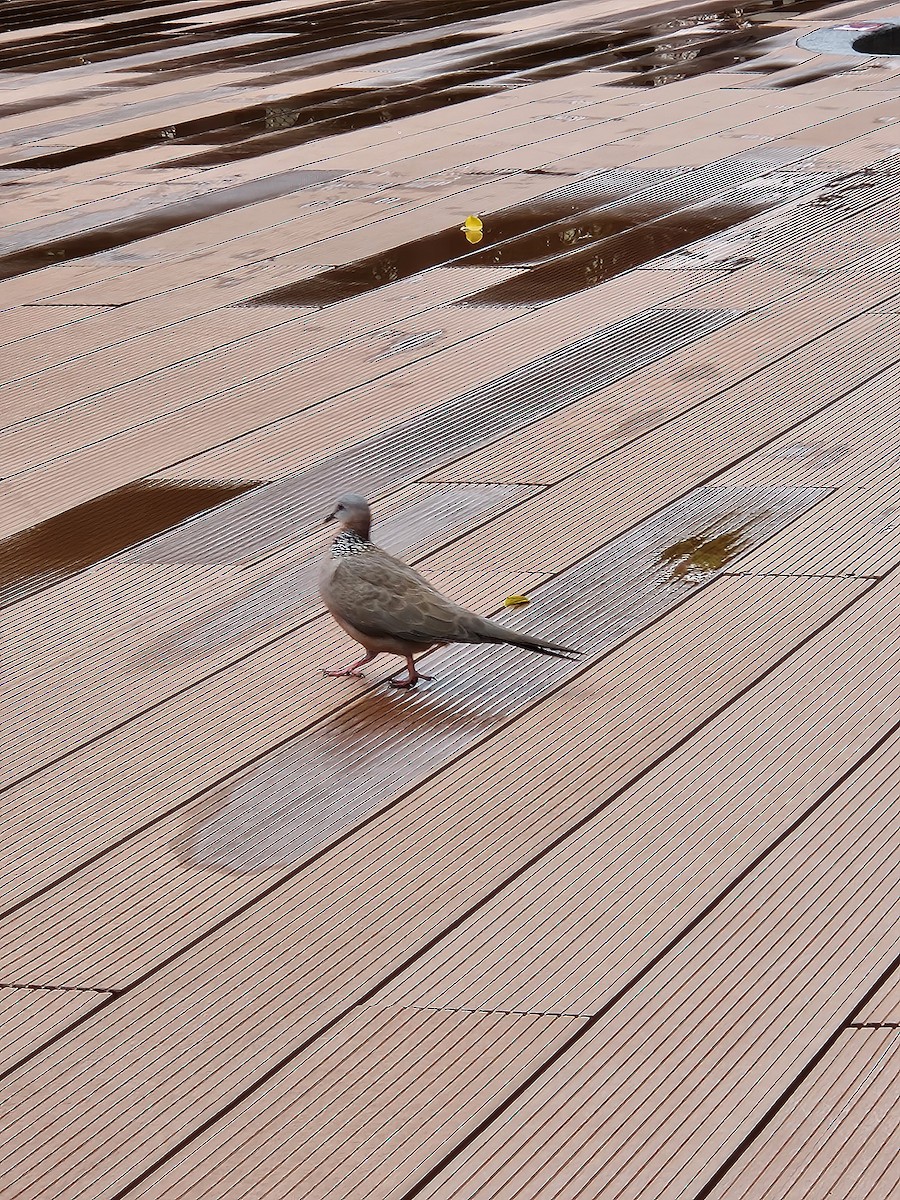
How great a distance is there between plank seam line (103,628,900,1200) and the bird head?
25.6 inches

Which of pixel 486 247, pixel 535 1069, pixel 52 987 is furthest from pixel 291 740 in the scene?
pixel 486 247

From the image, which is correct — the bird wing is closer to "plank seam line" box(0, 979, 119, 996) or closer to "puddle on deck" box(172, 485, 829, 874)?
"puddle on deck" box(172, 485, 829, 874)

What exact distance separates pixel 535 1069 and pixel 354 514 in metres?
1.09

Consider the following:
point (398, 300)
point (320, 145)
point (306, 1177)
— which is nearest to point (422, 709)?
point (306, 1177)

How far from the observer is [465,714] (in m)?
2.52

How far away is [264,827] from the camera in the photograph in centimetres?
225

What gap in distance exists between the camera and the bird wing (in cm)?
248

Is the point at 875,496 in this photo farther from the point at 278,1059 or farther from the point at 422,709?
the point at 278,1059

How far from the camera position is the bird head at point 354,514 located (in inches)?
104

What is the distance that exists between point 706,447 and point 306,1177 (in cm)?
213

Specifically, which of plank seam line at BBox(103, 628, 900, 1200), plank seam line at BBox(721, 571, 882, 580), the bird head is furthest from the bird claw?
plank seam line at BBox(721, 571, 882, 580)

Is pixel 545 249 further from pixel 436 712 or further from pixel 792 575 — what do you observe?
pixel 436 712

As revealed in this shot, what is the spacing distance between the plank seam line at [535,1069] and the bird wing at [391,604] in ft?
1.30

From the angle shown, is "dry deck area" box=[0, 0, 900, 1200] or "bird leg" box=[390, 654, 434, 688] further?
"bird leg" box=[390, 654, 434, 688]
